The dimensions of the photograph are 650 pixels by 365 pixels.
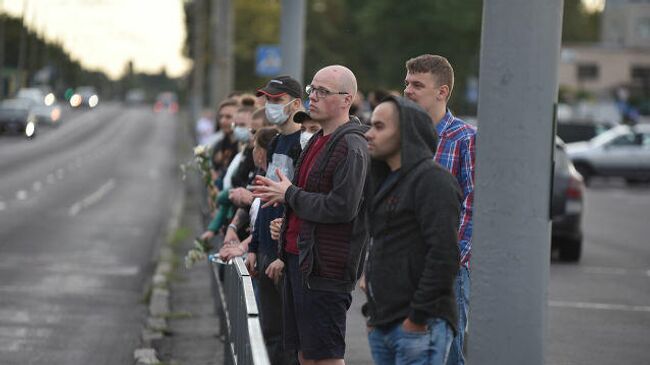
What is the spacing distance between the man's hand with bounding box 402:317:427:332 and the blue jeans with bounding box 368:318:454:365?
2 centimetres

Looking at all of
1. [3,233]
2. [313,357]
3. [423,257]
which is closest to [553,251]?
[3,233]

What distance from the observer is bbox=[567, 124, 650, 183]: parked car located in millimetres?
41656

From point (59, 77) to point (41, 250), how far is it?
529 ft

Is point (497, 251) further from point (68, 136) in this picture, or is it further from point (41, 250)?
point (68, 136)

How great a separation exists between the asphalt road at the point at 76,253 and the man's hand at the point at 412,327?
5.68 meters

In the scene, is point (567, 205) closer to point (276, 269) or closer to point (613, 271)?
point (613, 271)

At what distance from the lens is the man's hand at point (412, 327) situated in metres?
5.71

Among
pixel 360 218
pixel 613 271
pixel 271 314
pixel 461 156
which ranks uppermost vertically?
pixel 461 156

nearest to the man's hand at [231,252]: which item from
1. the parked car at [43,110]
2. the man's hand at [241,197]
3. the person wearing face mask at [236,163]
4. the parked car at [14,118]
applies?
the man's hand at [241,197]

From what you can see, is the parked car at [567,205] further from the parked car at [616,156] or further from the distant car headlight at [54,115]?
the distant car headlight at [54,115]

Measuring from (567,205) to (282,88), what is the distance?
35.7ft

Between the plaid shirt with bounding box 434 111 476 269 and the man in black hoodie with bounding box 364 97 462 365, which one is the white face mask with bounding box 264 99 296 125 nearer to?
the plaid shirt with bounding box 434 111 476 269

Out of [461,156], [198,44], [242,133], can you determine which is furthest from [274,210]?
[198,44]

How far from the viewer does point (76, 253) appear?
19984 mm
